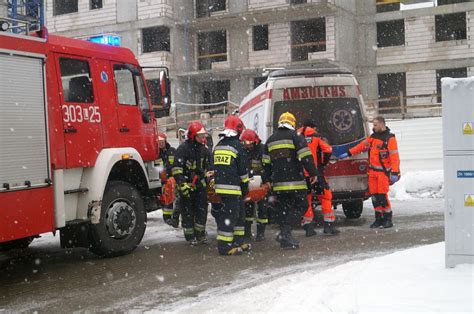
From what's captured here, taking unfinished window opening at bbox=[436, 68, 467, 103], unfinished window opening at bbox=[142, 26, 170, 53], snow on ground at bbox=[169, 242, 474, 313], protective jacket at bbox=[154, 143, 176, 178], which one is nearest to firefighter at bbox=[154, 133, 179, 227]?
protective jacket at bbox=[154, 143, 176, 178]

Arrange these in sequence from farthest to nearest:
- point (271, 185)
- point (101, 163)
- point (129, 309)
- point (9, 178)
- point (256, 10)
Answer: point (256, 10) → point (271, 185) → point (101, 163) → point (9, 178) → point (129, 309)

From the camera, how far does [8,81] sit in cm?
625

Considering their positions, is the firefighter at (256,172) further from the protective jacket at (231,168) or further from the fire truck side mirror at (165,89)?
the fire truck side mirror at (165,89)

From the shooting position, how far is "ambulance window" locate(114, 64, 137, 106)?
26.6 ft

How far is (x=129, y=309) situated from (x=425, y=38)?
29844mm

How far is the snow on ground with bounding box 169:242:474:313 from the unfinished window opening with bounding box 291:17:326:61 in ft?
90.1

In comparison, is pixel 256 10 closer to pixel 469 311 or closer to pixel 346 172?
pixel 346 172

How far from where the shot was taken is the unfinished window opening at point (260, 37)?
33.6m

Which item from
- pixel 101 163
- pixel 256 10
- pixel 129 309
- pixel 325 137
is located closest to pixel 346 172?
pixel 325 137

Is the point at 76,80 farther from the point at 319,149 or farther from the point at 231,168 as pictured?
the point at 319,149

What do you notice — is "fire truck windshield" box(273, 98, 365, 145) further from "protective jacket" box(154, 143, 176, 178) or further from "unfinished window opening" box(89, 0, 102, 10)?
"unfinished window opening" box(89, 0, 102, 10)

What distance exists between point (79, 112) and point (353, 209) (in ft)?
18.5

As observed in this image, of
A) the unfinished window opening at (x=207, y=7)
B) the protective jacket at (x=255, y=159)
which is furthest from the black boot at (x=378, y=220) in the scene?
the unfinished window opening at (x=207, y=7)

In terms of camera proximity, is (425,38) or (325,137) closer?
(325,137)
